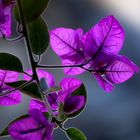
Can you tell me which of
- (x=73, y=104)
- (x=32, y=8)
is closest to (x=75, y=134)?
(x=73, y=104)

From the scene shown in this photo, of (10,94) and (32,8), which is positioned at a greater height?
(32,8)

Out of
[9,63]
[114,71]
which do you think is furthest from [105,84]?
[9,63]

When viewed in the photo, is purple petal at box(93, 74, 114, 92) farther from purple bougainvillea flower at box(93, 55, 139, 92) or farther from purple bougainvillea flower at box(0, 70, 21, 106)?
purple bougainvillea flower at box(0, 70, 21, 106)

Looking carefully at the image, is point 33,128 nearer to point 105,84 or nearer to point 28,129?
point 28,129

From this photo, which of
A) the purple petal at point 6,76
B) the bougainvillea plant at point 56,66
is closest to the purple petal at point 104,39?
the bougainvillea plant at point 56,66

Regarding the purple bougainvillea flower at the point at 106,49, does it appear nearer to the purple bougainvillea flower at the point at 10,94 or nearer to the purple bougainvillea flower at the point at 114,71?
the purple bougainvillea flower at the point at 114,71

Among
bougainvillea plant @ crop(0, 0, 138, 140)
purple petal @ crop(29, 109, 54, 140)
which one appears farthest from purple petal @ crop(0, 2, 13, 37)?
purple petal @ crop(29, 109, 54, 140)

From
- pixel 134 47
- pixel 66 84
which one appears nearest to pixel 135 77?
pixel 134 47

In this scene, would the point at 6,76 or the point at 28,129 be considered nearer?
the point at 28,129
